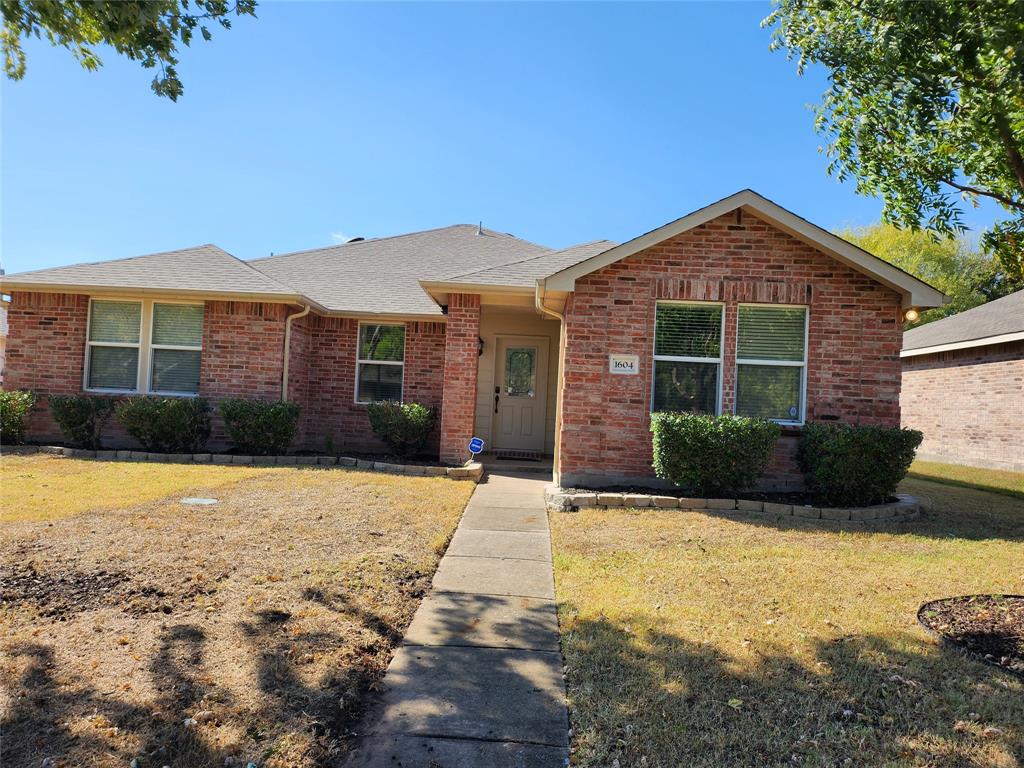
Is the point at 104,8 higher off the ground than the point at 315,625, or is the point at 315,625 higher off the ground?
the point at 104,8

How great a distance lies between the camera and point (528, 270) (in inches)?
434

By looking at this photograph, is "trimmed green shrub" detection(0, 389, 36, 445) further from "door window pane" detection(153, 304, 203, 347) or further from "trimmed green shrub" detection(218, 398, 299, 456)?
"trimmed green shrub" detection(218, 398, 299, 456)

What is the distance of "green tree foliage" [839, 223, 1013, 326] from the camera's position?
33344 mm

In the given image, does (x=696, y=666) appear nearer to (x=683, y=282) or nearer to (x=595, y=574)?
(x=595, y=574)

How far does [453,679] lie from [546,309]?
7.30 m

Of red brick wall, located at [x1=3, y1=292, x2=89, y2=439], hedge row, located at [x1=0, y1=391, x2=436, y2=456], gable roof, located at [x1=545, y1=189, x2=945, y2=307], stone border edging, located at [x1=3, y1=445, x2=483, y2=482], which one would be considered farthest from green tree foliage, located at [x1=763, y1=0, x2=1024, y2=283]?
red brick wall, located at [x1=3, y1=292, x2=89, y2=439]

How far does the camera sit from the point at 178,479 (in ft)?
28.5

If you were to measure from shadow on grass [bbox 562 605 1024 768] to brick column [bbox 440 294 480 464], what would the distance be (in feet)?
23.4

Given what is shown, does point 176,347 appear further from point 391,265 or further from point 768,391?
point 768,391

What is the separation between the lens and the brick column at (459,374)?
35.0 feet

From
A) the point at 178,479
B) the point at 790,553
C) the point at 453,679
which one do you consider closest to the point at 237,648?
the point at 453,679

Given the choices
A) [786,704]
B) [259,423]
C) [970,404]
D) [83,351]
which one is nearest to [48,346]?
[83,351]

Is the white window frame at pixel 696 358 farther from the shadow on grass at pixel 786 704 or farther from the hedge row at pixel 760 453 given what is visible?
the shadow on grass at pixel 786 704

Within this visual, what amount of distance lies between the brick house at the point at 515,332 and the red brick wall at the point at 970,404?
8.48 meters
